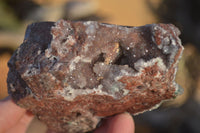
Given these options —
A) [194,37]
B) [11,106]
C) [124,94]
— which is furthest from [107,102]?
[194,37]

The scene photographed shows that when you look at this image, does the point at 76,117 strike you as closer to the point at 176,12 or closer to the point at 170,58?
the point at 170,58

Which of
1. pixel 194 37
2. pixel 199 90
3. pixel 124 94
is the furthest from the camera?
pixel 194 37

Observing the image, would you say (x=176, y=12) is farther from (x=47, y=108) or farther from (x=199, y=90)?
(x=47, y=108)

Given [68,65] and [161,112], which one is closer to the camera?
[68,65]

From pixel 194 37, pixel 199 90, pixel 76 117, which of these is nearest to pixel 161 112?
pixel 199 90

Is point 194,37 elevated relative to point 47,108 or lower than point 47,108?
lower

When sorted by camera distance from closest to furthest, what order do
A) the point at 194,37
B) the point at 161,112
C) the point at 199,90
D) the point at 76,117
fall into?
the point at 76,117, the point at 161,112, the point at 199,90, the point at 194,37

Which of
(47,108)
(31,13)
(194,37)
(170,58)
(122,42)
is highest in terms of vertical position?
(31,13)
